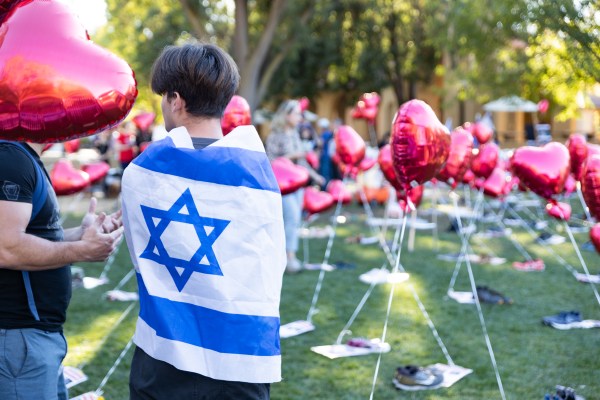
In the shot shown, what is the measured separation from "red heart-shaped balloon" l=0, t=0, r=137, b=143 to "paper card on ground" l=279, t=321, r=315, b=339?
346 centimetres

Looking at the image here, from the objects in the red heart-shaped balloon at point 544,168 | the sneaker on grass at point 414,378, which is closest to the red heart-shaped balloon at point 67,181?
the sneaker on grass at point 414,378

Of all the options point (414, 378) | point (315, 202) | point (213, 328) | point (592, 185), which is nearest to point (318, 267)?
point (315, 202)

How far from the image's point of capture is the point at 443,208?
14.8 meters

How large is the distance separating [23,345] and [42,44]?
0.94 m

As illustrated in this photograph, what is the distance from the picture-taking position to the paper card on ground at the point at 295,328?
17.6 ft

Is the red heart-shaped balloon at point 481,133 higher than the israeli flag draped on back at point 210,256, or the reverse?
the israeli flag draped on back at point 210,256

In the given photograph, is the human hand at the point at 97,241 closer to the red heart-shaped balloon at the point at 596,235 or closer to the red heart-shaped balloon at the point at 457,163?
the red heart-shaped balloon at the point at 596,235

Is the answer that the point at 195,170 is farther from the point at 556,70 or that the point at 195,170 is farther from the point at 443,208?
the point at 556,70

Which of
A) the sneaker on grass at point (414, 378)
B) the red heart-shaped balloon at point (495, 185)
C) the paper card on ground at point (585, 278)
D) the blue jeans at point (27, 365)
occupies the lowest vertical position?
the paper card on ground at point (585, 278)

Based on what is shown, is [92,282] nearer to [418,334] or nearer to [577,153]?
[418,334]

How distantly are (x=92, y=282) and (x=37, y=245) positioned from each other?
17.5 ft

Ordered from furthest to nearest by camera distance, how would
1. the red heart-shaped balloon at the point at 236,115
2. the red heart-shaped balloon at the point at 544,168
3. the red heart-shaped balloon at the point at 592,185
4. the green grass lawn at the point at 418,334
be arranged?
the red heart-shaped balloon at the point at 236,115
the red heart-shaped balloon at the point at 544,168
the green grass lawn at the point at 418,334
the red heart-shaped balloon at the point at 592,185

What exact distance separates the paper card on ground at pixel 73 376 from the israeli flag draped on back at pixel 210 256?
2.44 m

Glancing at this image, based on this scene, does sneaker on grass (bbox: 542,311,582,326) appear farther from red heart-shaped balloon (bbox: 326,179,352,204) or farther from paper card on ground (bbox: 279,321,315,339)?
red heart-shaped balloon (bbox: 326,179,352,204)
